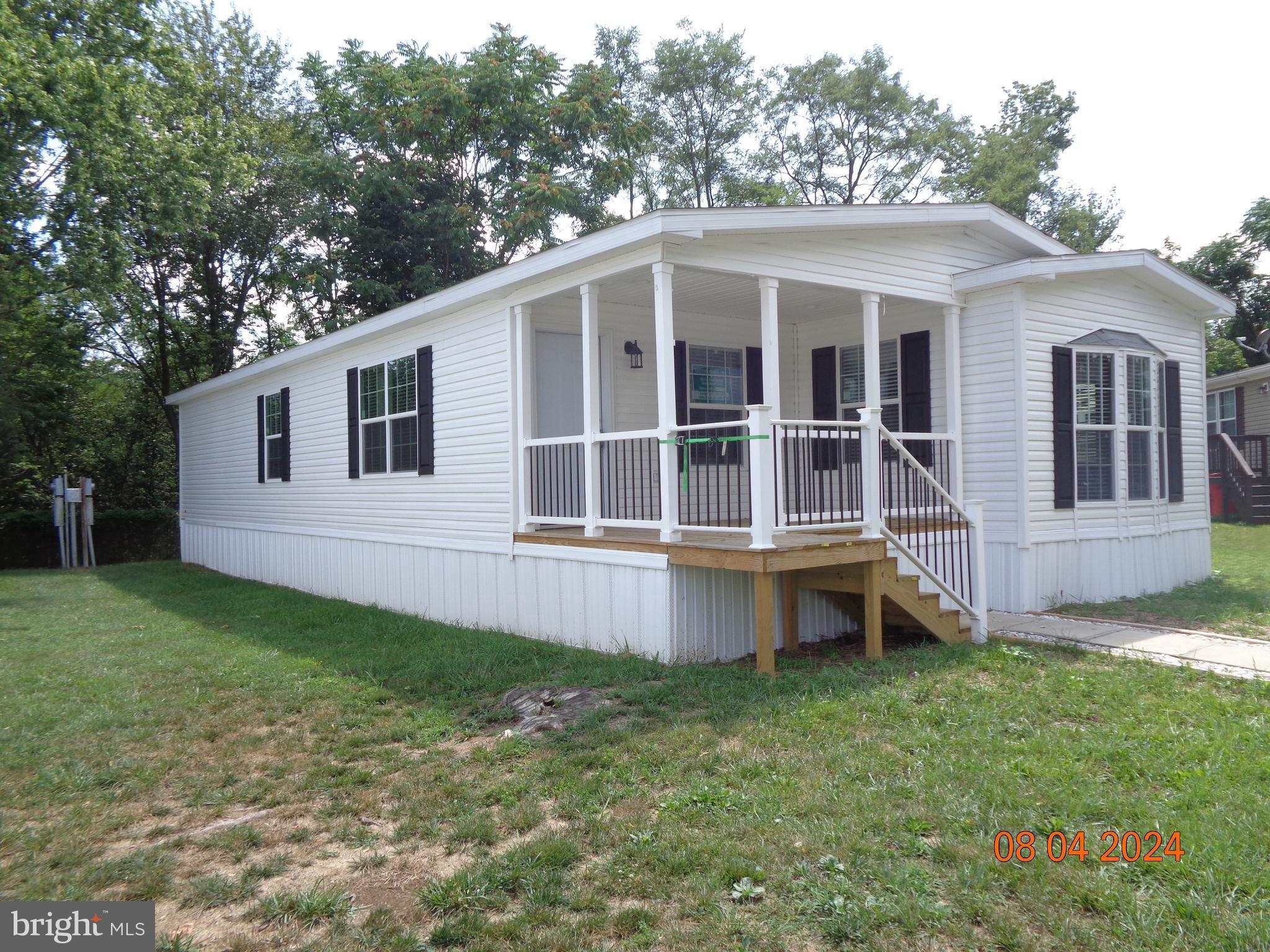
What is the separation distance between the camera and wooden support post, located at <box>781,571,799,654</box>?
23.3ft

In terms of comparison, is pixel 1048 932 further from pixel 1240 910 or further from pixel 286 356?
pixel 286 356

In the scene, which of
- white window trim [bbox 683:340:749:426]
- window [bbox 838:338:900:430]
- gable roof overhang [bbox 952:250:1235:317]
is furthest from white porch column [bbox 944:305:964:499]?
white window trim [bbox 683:340:749:426]

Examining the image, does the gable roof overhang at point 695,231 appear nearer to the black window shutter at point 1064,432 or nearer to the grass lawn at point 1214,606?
the black window shutter at point 1064,432

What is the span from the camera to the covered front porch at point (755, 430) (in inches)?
264

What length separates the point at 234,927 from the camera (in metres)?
3.19

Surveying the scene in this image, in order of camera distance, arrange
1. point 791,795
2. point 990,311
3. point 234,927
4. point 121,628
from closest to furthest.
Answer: point 234,927, point 791,795, point 990,311, point 121,628

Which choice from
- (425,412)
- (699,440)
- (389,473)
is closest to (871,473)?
(699,440)

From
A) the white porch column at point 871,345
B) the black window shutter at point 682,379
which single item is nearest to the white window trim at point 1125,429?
the white porch column at point 871,345

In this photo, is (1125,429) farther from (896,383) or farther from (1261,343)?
(1261,343)

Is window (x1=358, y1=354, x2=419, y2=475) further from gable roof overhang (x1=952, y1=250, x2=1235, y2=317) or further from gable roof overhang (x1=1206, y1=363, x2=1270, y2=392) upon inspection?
gable roof overhang (x1=1206, y1=363, x2=1270, y2=392)

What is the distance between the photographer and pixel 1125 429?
9.41 m

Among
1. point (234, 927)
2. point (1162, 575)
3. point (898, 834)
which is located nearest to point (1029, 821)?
point (898, 834)

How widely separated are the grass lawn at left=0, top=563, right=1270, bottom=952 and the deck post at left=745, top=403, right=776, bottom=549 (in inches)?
39.7

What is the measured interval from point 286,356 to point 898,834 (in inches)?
458
